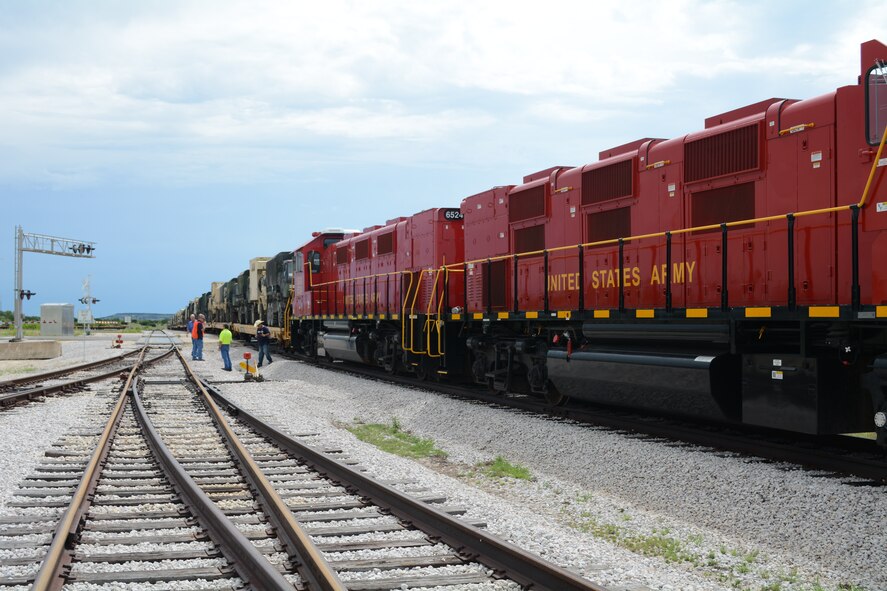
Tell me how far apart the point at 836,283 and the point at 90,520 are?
6.65 meters

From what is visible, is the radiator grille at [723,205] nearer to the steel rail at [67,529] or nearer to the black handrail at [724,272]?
the black handrail at [724,272]

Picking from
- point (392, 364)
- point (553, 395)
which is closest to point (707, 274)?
point (553, 395)

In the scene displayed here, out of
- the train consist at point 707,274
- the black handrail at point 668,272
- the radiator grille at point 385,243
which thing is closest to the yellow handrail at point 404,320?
the train consist at point 707,274

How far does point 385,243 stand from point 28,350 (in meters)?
19.2

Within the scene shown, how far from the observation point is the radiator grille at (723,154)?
858 centimetres

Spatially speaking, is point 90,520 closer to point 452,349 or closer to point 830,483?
point 830,483

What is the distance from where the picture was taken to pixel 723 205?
8984mm

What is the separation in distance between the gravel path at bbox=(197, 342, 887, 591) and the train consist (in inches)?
28.1

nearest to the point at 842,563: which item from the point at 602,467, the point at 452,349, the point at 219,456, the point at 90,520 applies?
the point at 602,467

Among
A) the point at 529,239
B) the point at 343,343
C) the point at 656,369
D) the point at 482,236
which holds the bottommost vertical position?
the point at 343,343

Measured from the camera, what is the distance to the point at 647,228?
33.4 feet

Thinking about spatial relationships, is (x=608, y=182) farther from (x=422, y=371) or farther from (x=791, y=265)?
(x=422, y=371)

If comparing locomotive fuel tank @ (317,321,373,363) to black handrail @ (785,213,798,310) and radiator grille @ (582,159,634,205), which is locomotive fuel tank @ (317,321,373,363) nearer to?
radiator grille @ (582,159,634,205)

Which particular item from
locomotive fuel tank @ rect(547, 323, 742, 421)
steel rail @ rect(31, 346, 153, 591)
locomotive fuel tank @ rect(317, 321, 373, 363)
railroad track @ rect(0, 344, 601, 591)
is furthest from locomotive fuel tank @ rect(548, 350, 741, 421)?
locomotive fuel tank @ rect(317, 321, 373, 363)
